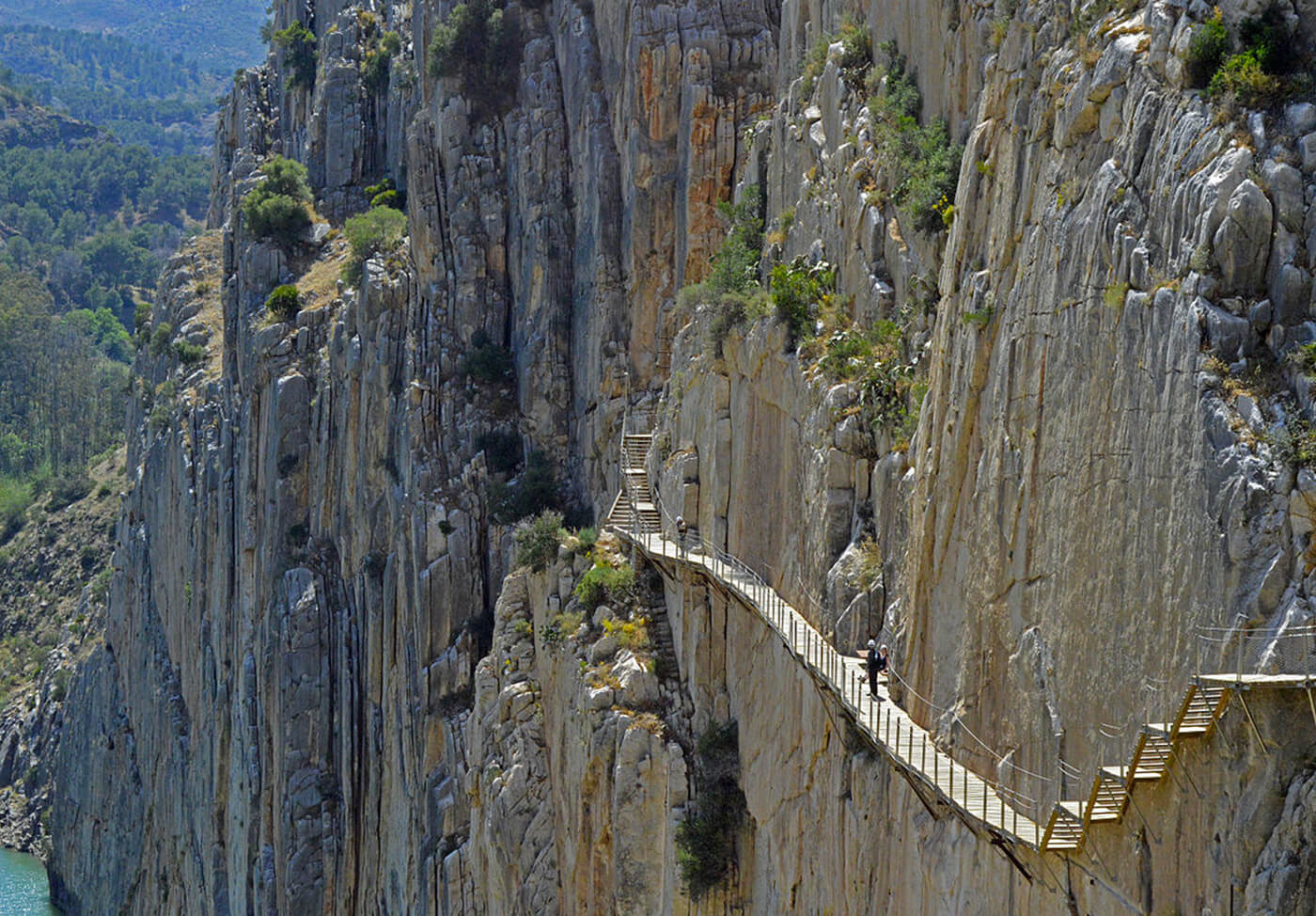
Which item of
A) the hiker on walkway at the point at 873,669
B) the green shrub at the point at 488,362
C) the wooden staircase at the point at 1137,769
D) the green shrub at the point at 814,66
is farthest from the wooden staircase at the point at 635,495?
the wooden staircase at the point at 1137,769

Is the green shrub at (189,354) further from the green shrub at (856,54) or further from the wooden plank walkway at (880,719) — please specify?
the green shrub at (856,54)

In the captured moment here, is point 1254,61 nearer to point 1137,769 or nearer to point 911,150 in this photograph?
point 1137,769

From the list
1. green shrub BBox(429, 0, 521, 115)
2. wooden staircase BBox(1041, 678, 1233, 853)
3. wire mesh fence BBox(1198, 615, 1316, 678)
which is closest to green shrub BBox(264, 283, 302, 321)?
green shrub BBox(429, 0, 521, 115)

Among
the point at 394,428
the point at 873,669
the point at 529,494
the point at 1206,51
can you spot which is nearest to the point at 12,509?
the point at 394,428

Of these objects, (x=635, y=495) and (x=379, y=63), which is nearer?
(x=635, y=495)

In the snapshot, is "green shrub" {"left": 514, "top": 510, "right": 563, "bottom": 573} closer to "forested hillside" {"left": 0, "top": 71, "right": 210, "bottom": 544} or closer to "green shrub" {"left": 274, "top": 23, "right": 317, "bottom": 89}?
"green shrub" {"left": 274, "top": 23, "right": 317, "bottom": 89}

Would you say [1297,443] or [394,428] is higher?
[1297,443]

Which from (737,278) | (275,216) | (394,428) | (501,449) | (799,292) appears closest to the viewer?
(799,292)
